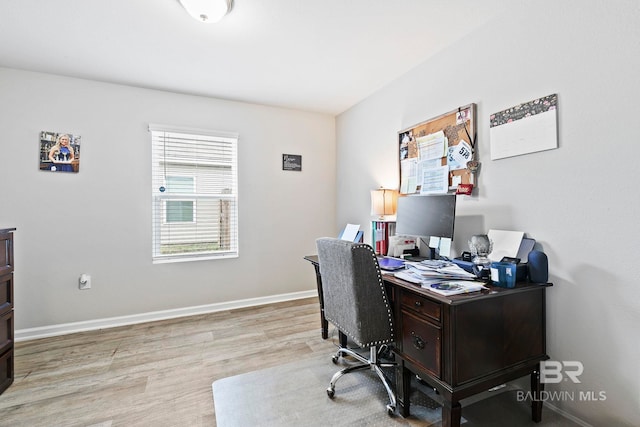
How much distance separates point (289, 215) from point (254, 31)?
81.9 inches

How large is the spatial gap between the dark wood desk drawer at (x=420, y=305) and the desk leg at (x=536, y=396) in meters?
0.74

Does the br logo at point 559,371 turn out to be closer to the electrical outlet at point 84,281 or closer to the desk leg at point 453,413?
the desk leg at point 453,413

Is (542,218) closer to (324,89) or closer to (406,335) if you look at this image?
(406,335)

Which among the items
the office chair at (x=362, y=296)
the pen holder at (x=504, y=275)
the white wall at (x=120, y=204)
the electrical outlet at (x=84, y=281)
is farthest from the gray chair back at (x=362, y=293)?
the electrical outlet at (x=84, y=281)

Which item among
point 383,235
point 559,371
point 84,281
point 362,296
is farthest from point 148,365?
point 559,371

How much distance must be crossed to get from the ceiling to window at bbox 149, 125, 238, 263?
0.56 meters

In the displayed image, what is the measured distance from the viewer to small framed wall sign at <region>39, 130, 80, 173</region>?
8.54ft

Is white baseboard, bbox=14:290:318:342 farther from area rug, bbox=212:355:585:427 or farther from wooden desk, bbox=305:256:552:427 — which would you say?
wooden desk, bbox=305:256:552:427

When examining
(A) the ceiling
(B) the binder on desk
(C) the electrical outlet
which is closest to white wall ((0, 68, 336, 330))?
(C) the electrical outlet

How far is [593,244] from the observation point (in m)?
1.43

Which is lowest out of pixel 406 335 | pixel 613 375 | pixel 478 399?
pixel 478 399

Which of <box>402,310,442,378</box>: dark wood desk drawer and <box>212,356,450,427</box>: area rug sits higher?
<box>402,310,442,378</box>: dark wood desk drawer

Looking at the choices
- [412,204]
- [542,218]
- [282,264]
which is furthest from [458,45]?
[282,264]

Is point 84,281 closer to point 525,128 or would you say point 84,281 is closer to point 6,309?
point 6,309
